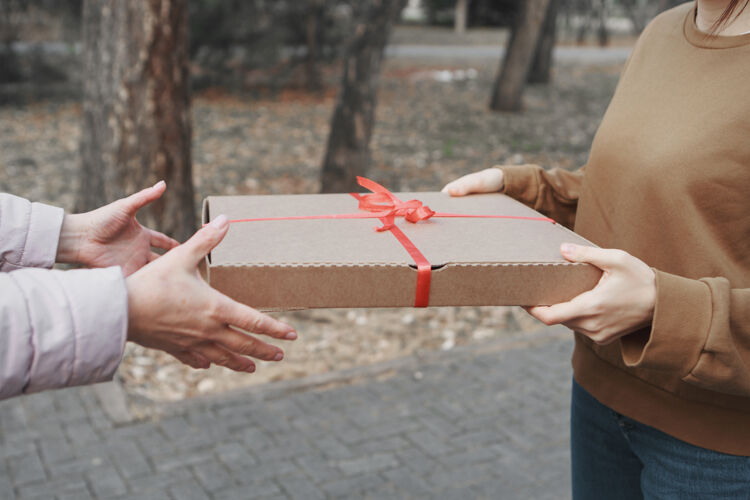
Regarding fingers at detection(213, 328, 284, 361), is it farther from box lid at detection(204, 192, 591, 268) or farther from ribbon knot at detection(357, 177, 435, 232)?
ribbon knot at detection(357, 177, 435, 232)

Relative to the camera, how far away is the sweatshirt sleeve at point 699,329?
4.48 feet

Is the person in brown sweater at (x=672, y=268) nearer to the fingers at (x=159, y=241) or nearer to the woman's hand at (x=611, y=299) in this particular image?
the woman's hand at (x=611, y=299)

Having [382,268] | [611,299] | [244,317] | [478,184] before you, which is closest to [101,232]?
[244,317]

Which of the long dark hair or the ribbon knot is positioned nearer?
the long dark hair

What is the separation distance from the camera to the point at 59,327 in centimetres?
128

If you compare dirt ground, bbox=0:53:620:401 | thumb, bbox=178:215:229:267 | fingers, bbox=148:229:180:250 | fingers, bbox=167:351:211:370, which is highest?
thumb, bbox=178:215:229:267

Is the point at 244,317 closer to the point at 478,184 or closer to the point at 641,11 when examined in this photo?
the point at 478,184

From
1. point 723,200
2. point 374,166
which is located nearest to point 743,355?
point 723,200

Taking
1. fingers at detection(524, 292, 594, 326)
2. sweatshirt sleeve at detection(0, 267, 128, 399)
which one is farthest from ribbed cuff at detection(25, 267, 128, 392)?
fingers at detection(524, 292, 594, 326)

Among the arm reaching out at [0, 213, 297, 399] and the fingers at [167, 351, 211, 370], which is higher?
the arm reaching out at [0, 213, 297, 399]

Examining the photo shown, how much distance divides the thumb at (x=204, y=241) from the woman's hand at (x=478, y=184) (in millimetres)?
730

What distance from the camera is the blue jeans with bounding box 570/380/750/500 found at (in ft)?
5.15

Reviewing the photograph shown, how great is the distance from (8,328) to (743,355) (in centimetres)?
135

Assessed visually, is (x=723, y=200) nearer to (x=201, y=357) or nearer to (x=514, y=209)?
(x=514, y=209)
